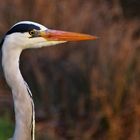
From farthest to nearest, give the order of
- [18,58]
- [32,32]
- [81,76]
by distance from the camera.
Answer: [81,76] → [32,32] → [18,58]

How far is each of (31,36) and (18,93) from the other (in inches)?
16.1

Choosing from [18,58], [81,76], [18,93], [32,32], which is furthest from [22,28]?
[81,76]

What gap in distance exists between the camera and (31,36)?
182 inches

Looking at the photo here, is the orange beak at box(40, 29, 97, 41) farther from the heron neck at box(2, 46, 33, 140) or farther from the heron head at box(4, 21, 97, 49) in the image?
the heron neck at box(2, 46, 33, 140)

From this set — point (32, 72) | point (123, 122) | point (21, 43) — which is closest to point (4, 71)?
point (21, 43)

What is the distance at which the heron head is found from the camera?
4.51 m

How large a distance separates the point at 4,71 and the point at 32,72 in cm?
380

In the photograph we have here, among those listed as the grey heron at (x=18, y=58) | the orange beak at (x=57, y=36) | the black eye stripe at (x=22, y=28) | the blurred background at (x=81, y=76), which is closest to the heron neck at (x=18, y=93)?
the grey heron at (x=18, y=58)

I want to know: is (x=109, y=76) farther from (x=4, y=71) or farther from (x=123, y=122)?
(x=4, y=71)

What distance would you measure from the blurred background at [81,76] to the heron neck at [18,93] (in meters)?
2.78

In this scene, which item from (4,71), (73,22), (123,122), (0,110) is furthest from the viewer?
(73,22)

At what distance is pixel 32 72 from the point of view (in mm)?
8266

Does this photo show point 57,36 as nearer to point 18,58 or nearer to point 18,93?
point 18,58

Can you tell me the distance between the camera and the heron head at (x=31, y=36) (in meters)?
4.51
